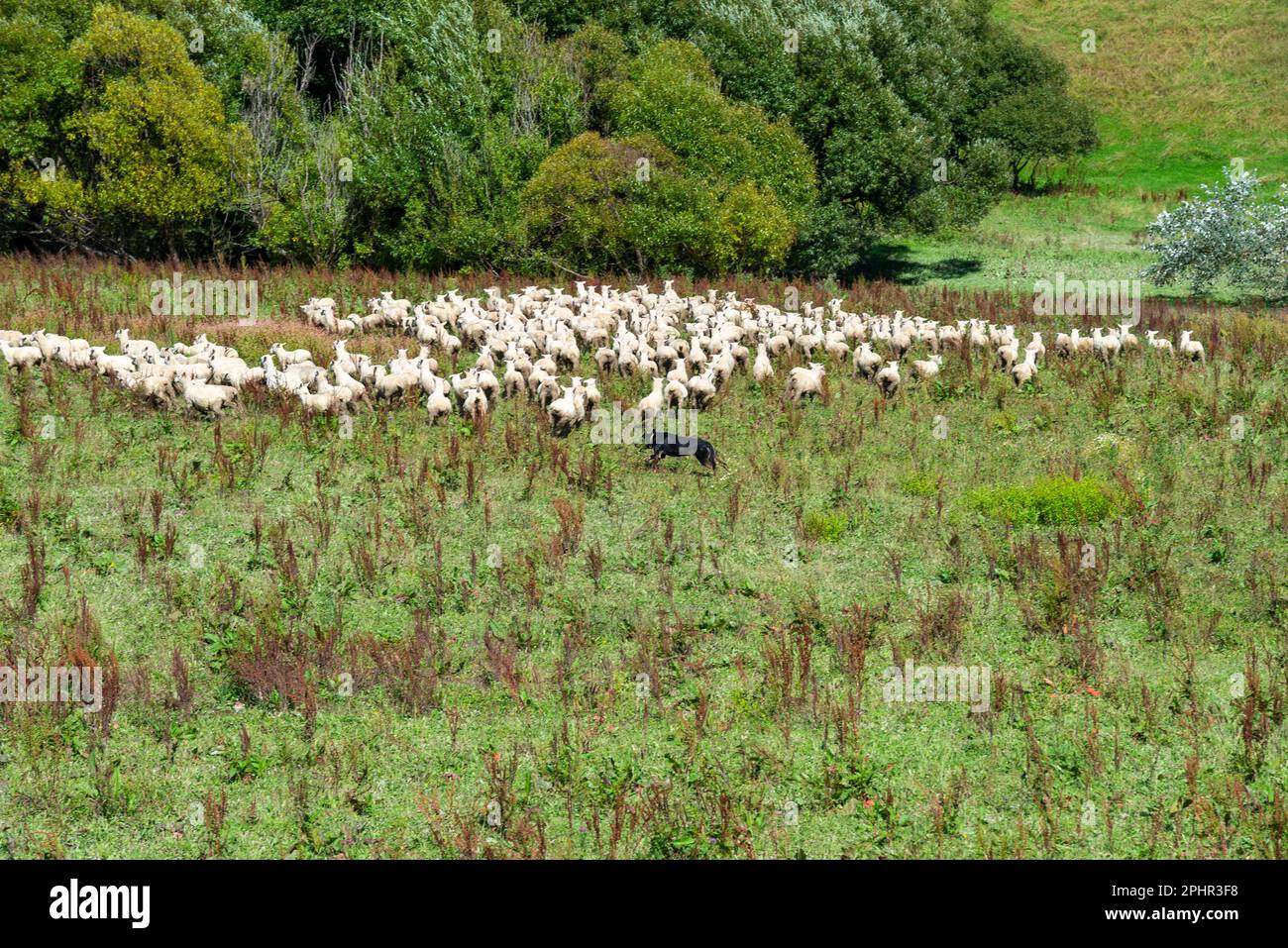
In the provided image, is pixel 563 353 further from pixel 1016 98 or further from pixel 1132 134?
pixel 1132 134

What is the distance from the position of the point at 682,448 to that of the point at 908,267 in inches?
1303

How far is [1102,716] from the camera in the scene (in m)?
10.7

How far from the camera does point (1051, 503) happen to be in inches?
615

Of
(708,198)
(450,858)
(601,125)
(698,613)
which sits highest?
(601,125)

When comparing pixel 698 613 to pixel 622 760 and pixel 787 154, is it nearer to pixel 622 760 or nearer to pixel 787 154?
pixel 622 760

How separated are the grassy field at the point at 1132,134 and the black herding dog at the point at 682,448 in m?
25.6

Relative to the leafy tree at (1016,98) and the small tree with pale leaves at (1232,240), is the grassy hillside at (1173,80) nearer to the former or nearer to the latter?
the leafy tree at (1016,98)

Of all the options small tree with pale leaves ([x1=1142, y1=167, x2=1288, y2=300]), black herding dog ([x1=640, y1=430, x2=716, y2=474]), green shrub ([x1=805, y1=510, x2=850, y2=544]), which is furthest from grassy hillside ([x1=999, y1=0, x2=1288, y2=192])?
green shrub ([x1=805, y1=510, x2=850, y2=544])

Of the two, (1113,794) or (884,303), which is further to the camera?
(884,303)

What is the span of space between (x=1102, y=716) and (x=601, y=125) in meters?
32.8

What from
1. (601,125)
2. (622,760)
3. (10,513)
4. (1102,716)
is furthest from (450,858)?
(601,125)

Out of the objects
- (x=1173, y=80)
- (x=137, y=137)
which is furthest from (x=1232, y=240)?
(x=1173, y=80)

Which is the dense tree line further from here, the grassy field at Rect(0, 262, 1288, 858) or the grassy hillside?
the grassy hillside

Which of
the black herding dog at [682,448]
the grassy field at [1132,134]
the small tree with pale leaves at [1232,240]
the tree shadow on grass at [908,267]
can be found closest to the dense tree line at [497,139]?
the tree shadow on grass at [908,267]
